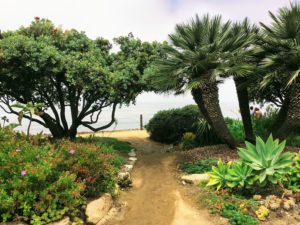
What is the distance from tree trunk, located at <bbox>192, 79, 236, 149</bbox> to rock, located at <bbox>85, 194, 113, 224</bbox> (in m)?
5.41

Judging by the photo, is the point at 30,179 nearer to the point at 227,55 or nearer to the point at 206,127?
the point at 227,55

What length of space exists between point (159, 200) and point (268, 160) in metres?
2.80

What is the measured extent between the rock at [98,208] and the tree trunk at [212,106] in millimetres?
5409

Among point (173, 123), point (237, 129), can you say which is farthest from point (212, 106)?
point (173, 123)

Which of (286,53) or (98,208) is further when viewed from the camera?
(286,53)

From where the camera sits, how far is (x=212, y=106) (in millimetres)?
11664

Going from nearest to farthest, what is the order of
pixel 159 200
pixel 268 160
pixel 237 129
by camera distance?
pixel 268 160 < pixel 159 200 < pixel 237 129

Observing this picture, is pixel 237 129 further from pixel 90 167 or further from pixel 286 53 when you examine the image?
pixel 90 167

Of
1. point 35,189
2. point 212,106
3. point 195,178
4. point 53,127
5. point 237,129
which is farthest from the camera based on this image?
point 237,129

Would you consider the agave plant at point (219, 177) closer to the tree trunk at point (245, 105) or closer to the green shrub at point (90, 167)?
the green shrub at point (90, 167)

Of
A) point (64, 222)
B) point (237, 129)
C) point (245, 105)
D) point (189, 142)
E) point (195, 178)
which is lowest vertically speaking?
point (64, 222)

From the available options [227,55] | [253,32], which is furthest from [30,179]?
[253,32]

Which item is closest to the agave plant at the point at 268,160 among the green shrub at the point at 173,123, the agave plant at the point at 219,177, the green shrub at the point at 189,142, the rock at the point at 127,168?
the agave plant at the point at 219,177

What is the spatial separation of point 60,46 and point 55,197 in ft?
28.4
